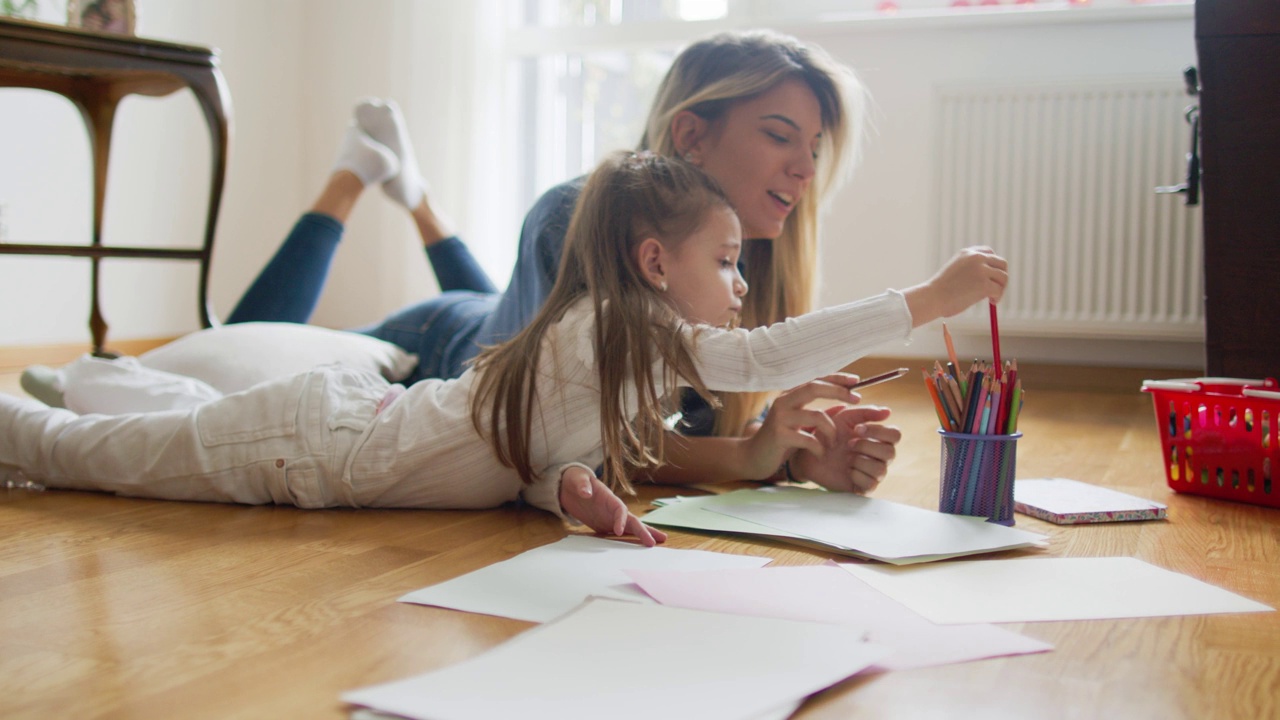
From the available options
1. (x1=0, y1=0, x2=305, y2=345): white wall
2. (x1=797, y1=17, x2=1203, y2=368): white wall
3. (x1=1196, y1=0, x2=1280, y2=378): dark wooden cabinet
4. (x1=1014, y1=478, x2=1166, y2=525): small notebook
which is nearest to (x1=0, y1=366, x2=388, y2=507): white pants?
(x1=1014, y1=478, x2=1166, y2=525): small notebook

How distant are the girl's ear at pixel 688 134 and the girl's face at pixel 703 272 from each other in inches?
12.6

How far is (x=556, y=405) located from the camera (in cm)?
111

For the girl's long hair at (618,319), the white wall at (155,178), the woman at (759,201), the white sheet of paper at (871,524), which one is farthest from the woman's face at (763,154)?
the white wall at (155,178)

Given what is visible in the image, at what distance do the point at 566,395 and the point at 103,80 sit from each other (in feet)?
4.91

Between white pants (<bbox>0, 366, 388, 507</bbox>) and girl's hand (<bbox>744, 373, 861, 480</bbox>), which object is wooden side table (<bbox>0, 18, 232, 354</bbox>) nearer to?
white pants (<bbox>0, 366, 388, 507</bbox>)

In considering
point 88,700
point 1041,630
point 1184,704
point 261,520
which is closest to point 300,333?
point 261,520

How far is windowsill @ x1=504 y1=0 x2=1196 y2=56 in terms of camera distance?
266 centimetres

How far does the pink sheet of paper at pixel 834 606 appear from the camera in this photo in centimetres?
72

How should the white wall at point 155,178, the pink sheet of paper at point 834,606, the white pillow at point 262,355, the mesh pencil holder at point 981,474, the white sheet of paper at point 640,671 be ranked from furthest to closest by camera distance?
the white wall at point 155,178
the white pillow at point 262,355
the mesh pencil holder at point 981,474
the pink sheet of paper at point 834,606
the white sheet of paper at point 640,671

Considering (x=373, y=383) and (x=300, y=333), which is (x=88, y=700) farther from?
(x=300, y=333)

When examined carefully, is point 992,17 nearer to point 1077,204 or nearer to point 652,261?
point 1077,204

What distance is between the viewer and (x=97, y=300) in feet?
7.25

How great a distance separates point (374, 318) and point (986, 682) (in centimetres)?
285

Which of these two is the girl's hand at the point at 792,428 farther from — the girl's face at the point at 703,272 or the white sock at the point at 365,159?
the white sock at the point at 365,159
